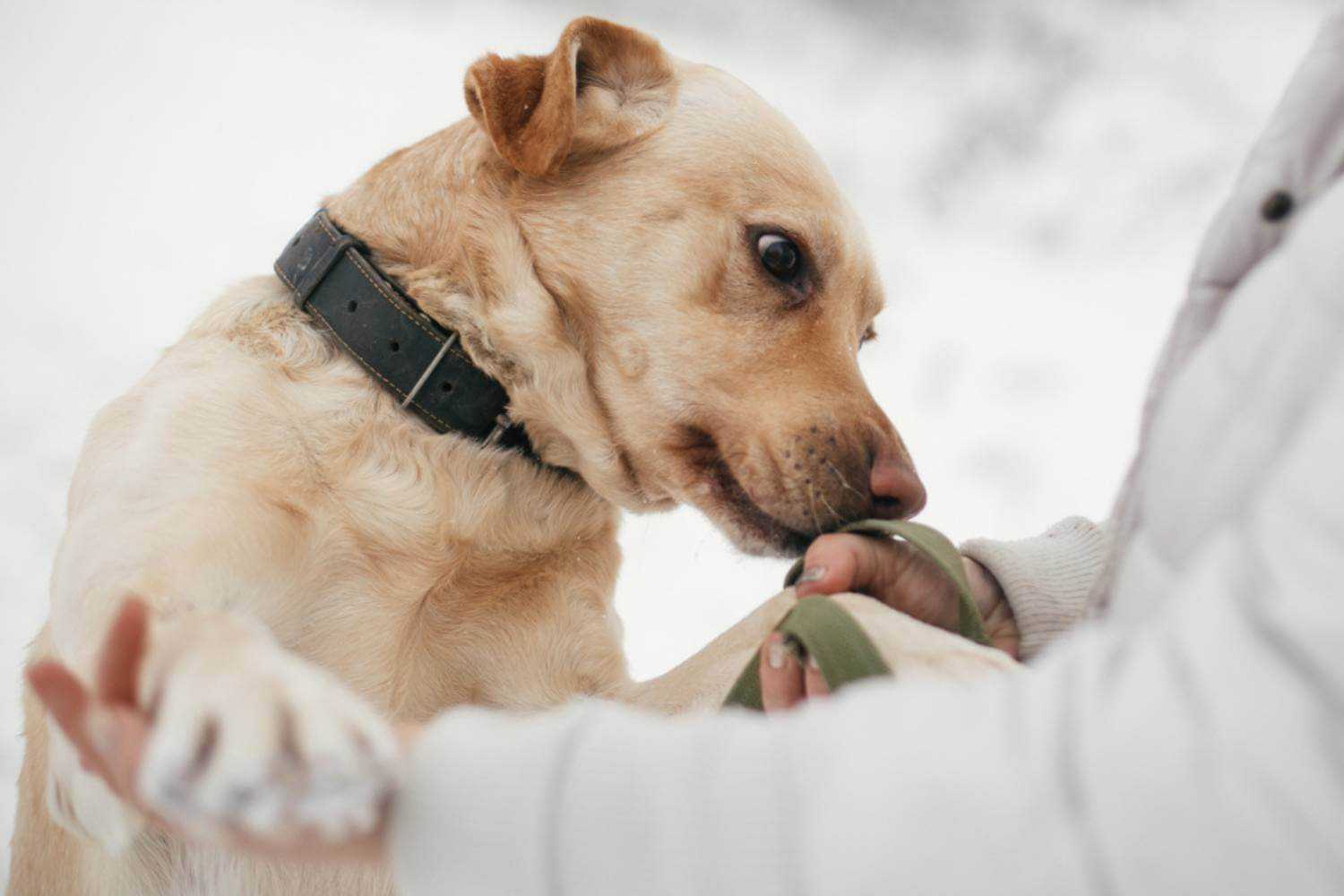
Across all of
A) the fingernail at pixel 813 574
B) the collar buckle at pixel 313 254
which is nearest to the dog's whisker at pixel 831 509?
the fingernail at pixel 813 574

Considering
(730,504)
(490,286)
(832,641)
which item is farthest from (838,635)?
(490,286)

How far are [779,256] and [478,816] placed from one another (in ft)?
4.86

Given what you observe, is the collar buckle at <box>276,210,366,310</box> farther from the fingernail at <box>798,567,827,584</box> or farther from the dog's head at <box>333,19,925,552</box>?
the fingernail at <box>798,567,827,584</box>

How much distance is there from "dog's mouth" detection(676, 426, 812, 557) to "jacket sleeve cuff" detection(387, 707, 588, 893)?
3.66ft

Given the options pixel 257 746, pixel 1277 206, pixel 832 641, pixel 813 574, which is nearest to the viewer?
pixel 257 746

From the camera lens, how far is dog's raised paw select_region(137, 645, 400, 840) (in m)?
0.63

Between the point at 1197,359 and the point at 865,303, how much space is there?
1.38 meters

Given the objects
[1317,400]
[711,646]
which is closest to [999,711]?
[1317,400]

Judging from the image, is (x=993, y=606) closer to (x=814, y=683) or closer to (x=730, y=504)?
(x=730, y=504)

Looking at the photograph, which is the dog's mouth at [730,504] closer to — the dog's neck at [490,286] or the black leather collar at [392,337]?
the dog's neck at [490,286]

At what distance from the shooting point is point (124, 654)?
0.70 meters

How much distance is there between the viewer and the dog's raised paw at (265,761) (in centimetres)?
63

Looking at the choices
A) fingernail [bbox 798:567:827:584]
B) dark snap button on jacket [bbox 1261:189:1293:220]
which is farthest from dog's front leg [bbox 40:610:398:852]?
dark snap button on jacket [bbox 1261:189:1293:220]

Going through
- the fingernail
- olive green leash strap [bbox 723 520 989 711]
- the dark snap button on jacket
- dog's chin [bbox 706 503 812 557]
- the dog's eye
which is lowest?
dog's chin [bbox 706 503 812 557]
